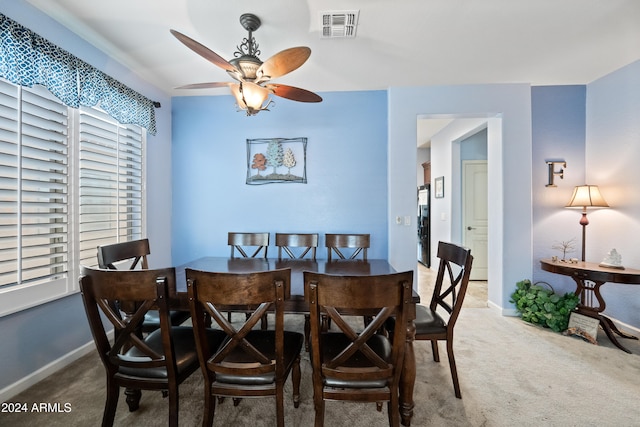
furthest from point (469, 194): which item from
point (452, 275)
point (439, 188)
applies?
point (452, 275)

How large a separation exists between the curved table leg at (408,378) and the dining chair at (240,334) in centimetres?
65

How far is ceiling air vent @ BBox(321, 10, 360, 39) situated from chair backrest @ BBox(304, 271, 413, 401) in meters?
1.93

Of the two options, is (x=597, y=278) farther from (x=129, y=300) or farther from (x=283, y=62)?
(x=129, y=300)

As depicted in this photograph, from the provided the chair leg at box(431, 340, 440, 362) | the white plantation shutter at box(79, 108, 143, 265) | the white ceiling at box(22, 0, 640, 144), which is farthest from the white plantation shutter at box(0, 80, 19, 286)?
the chair leg at box(431, 340, 440, 362)

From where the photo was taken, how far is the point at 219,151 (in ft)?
11.2

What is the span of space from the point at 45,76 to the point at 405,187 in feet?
10.8

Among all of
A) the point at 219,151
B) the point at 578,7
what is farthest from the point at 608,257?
the point at 219,151

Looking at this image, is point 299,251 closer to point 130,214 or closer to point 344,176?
point 344,176

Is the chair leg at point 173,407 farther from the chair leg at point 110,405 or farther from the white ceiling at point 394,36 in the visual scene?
the white ceiling at point 394,36

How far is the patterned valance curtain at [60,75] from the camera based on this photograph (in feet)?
5.44

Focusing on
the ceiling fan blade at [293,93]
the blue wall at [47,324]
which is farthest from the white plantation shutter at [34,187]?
the ceiling fan blade at [293,93]

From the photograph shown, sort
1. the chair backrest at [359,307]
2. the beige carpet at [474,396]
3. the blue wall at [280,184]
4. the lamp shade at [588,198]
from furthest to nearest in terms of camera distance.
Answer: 1. the blue wall at [280,184]
2. the lamp shade at [588,198]
3. the beige carpet at [474,396]
4. the chair backrest at [359,307]

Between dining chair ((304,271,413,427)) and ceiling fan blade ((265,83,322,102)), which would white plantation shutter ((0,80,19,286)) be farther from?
dining chair ((304,271,413,427))

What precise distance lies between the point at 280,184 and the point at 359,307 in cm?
246
